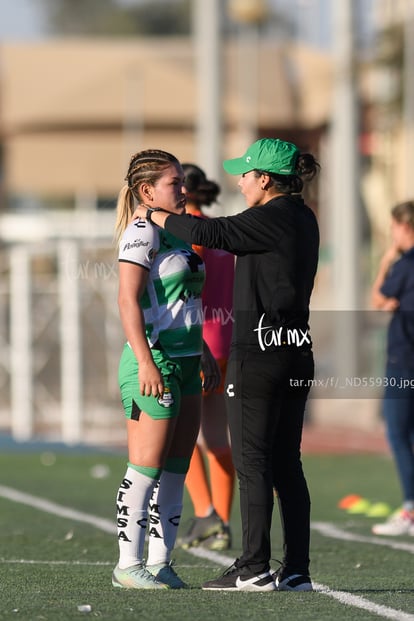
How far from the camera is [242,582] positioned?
289 inches

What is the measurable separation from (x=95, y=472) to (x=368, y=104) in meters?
36.0

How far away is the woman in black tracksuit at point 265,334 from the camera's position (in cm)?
721

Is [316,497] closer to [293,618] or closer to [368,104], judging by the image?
[293,618]

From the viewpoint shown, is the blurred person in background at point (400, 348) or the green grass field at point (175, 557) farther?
the blurred person in background at point (400, 348)

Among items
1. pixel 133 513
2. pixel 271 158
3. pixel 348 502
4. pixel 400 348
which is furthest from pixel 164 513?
pixel 348 502

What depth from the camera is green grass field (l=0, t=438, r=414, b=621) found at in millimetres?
6746

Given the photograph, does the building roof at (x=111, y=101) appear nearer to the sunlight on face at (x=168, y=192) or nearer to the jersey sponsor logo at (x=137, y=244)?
the sunlight on face at (x=168, y=192)

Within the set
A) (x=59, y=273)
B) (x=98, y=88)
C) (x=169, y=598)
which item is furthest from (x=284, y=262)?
(x=98, y=88)

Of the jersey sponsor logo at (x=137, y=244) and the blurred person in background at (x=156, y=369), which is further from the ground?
the jersey sponsor logo at (x=137, y=244)

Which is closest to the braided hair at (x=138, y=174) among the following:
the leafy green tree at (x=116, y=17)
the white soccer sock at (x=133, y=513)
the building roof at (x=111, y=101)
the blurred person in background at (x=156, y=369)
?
the blurred person in background at (x=156, y=369)

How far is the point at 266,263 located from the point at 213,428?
2748mm

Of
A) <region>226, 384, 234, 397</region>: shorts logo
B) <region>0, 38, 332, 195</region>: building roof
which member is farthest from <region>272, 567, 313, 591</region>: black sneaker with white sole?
<region>0, 38, 332, 195</region>: building roof

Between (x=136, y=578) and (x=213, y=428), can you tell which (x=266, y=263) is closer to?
(x=136, y=578)

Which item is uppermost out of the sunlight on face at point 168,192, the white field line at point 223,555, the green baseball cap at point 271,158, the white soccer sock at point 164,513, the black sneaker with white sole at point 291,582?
the green baseball cap at point 271,158
